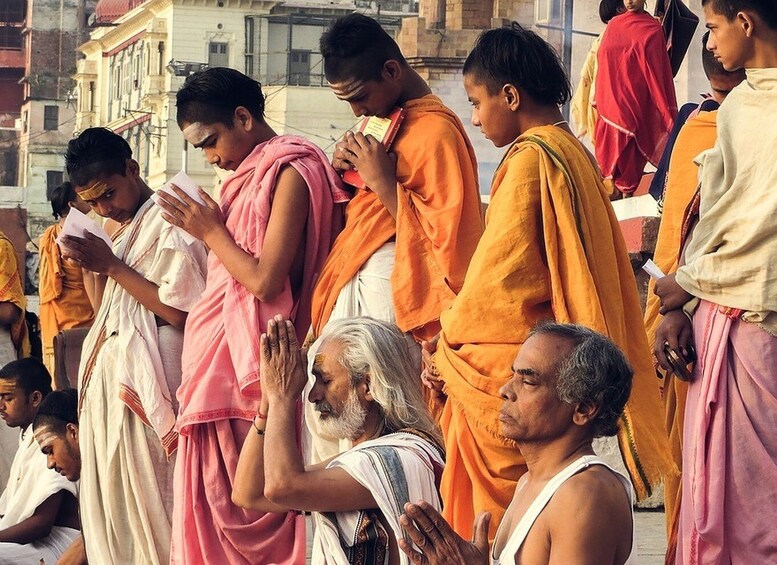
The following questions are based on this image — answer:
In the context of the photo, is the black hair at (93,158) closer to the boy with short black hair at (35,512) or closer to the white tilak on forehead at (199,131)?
the white tilak on forehead at (199,131)

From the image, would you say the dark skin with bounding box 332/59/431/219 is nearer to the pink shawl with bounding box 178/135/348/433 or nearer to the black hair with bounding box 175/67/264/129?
the pink shawl with bounding box 178/135/348/433

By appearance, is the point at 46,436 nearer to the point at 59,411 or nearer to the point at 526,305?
the point at 59,411

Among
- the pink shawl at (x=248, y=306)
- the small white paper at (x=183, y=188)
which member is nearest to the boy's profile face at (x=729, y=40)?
the pink shawl at (x=248, y=306)

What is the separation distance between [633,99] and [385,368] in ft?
18.6

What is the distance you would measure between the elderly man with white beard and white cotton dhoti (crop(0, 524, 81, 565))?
275 centimetres

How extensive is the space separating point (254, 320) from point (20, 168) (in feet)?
190

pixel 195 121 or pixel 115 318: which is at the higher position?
pixel 195 121

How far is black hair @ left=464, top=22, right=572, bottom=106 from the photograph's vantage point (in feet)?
14.3

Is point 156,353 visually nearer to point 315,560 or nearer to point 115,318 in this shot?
point 115,318

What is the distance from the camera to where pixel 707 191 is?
4.10 metres

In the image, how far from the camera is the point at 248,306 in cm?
521

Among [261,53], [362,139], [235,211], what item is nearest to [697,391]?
[362,139]

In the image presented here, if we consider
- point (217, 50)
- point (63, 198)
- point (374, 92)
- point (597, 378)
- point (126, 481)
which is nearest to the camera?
A: point (597, 378)

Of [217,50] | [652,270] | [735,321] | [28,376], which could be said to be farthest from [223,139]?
[217,50]
